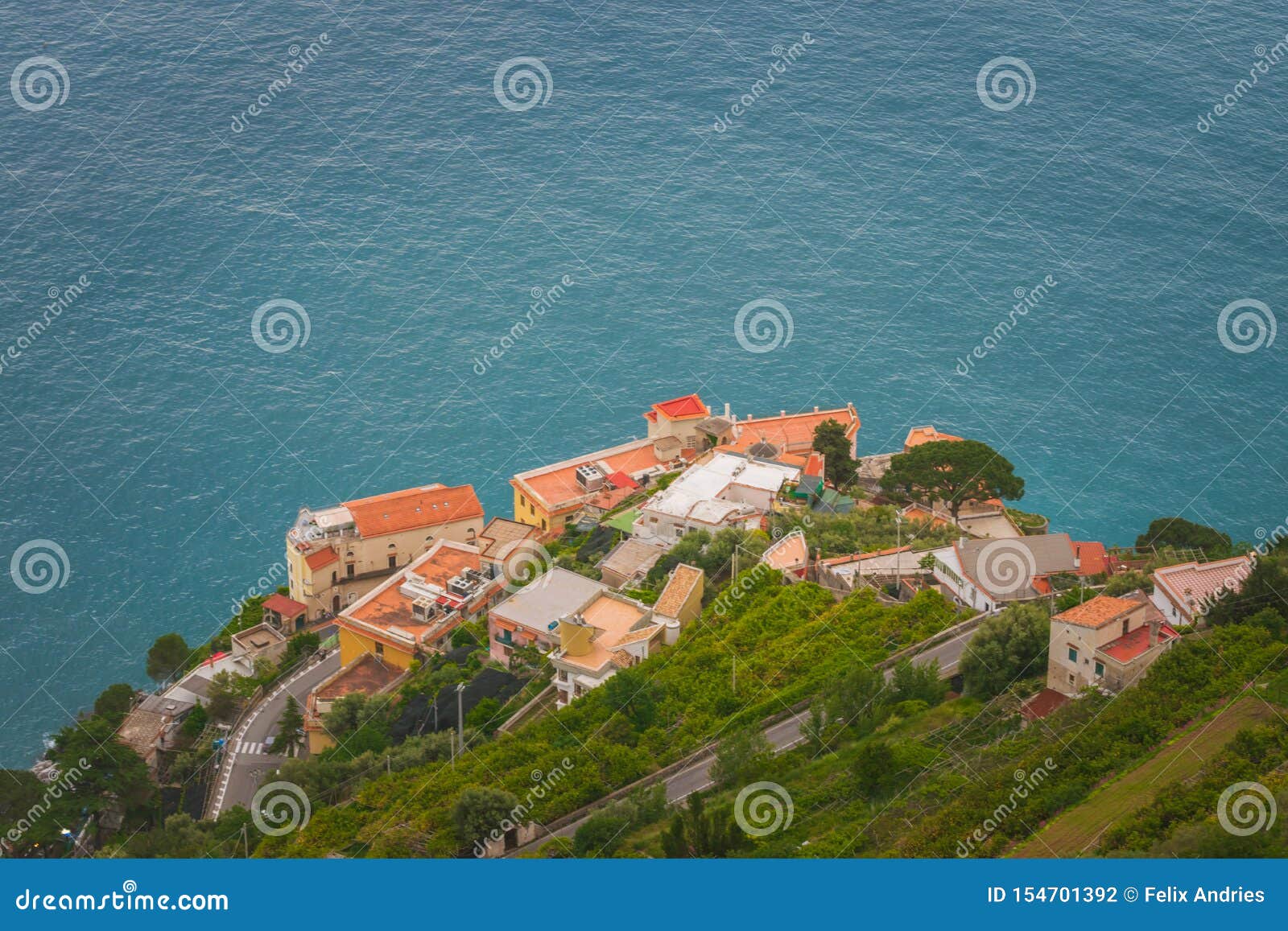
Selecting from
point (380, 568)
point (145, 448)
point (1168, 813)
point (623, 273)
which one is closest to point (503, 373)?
point (623, 273)

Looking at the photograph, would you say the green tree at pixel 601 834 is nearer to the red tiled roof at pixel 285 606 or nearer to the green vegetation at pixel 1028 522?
the green vegetation at pixel 1028 522

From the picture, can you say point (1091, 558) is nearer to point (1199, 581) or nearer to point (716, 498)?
point (1199, 581)

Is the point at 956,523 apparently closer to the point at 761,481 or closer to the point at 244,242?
the point at 761,481

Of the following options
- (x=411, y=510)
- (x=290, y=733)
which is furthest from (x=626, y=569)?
(x=411, y=510)

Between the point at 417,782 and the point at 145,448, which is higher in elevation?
the point at 145,448

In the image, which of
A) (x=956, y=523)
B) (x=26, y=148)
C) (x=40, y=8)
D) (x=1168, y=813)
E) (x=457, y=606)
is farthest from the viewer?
(x=40, y=8)

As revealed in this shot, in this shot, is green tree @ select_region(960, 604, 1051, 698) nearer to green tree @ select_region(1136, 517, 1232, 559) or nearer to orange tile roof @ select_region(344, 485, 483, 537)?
green tree @ select_region(1136, 517, 1232, 559)

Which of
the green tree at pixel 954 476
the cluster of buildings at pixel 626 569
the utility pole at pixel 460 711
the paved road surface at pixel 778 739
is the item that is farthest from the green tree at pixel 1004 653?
the green tree at pixel 954 476
